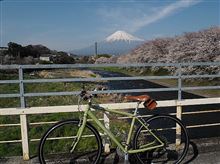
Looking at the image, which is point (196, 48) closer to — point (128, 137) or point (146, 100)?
point (146, 100)

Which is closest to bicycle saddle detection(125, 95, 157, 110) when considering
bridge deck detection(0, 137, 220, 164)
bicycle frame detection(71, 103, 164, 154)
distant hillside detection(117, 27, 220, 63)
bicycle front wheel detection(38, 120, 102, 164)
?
bicycle frame detection(71, 103, 164, 154)

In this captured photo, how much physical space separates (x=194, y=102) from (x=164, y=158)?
3.31 ft

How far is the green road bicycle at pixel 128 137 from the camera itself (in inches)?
153

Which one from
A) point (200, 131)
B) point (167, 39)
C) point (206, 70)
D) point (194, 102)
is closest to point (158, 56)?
point (167, 39)

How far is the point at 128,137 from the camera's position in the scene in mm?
4078

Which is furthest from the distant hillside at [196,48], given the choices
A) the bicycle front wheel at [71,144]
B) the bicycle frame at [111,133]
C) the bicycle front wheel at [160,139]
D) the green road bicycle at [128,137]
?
the bicycle front wheel at [71,144]

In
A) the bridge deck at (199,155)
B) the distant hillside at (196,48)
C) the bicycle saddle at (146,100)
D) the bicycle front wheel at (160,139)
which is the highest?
the distant hillside at (196,48)

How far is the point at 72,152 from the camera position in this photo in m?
4.15

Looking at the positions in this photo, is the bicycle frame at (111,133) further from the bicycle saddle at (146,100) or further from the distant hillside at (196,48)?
the distant hillside at (196,48)

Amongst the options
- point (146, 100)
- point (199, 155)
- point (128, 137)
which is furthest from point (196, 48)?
point (128, 137)

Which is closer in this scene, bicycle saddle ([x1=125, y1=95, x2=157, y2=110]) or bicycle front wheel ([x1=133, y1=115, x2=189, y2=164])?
bicycle saddle ([x1=125, y1=95, x2=157, y2=110])

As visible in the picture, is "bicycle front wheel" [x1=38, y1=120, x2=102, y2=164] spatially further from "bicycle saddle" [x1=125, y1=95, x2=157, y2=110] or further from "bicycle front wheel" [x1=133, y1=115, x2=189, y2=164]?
"bicycle saddle" [x1=125, y1=95, x2=157, y2=110]

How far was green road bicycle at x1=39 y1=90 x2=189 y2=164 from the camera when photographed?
3887 millimetres

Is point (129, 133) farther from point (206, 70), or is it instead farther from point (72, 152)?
point (206, 70)
